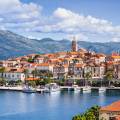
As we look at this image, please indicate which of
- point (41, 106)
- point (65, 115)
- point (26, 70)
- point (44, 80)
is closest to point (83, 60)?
point (26, 70)

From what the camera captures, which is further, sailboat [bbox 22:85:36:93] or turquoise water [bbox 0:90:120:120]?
sailboat [bbox 22:85:36:93]

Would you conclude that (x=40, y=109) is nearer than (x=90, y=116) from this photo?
No

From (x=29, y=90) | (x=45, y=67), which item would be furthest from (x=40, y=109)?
(x=45, y=67)

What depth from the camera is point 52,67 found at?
7481 cm

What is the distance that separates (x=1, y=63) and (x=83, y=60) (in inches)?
494

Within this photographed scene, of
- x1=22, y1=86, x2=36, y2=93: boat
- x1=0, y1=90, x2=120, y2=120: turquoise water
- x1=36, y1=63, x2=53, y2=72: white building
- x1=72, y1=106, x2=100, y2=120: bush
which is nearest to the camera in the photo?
x1=72, y1=106, x2=100, y2=120: bush

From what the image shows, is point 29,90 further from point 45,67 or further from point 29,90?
point 45,67

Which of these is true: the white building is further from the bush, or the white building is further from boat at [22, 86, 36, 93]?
the bush

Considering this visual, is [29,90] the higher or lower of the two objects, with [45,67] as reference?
lower

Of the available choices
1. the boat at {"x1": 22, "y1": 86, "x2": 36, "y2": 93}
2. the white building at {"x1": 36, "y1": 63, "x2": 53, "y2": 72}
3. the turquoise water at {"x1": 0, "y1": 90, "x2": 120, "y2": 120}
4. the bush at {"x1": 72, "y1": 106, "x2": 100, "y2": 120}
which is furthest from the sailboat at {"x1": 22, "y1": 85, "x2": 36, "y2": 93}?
the bush at {"x1": 72, "y1": 106, "x2": 100, "y2": 120}

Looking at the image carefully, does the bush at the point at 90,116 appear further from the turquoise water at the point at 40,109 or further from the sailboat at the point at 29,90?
the sailboat at the point at 29,90

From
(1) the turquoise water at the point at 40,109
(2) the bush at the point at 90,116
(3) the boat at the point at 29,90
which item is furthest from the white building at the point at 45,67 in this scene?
(2) the bush at the point at 90,116

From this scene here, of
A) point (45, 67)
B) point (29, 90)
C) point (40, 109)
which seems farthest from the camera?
point (45, 67)

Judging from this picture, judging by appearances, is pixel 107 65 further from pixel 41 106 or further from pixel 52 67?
pixel 41 106
